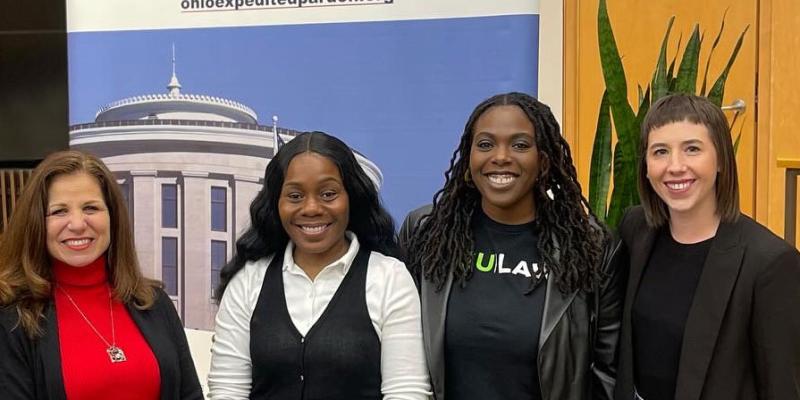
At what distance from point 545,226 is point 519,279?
0.59 feet

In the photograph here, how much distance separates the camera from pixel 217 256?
13.3 feet

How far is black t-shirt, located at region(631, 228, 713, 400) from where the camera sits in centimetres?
189

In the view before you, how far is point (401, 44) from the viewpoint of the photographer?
149 inches

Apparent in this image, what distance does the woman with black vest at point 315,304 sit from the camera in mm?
1952

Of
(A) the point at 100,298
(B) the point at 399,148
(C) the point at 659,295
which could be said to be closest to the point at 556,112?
(B) the point at 399,148

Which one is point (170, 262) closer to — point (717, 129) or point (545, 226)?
point (545, 226)

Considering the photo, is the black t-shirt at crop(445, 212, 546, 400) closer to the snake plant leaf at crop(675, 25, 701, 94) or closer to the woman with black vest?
the woman with black vest

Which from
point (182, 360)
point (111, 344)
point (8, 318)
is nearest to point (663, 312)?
point (182, 360)

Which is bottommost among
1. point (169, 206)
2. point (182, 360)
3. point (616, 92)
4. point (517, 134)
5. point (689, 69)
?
point (182, 360)

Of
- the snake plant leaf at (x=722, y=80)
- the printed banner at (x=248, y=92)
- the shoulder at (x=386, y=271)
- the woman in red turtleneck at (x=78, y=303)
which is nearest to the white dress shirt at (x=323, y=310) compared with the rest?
the shoulder at (x=386, y=271)

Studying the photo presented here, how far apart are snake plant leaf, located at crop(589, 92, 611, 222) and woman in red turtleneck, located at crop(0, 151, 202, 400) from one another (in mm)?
2010

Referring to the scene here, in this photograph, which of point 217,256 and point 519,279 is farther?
point 217,256

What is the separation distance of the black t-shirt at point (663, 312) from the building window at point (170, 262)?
275cm

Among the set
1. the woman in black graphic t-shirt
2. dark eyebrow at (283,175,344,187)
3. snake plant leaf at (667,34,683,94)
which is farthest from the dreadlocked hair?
snake plant leaf at (667,34,683,94)
